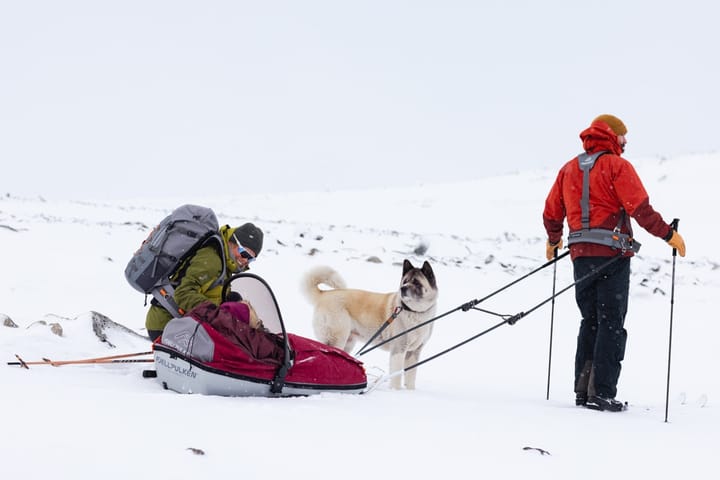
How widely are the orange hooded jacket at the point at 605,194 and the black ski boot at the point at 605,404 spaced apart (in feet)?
3.58

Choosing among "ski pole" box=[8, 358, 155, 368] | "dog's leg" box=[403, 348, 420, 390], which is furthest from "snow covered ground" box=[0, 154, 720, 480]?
"dog's leg" box=[403, 348, 420, 390]

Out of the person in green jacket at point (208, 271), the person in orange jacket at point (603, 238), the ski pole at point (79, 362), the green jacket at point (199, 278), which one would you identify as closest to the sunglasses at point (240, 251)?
the person in green jacket at point (208, 271)

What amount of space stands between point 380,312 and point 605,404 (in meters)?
2.44

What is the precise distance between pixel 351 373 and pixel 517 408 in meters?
1.16

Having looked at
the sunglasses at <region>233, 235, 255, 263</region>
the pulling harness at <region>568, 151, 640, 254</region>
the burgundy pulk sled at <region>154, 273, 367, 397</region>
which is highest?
the pulling harness at <region>568, 151, 640, 254</region>

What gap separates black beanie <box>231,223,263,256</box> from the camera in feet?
15.8

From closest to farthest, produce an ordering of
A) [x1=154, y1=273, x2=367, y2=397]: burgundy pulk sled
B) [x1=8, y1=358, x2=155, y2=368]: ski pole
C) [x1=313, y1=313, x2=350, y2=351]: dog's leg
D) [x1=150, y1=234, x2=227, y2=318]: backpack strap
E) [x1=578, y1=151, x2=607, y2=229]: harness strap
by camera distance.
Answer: [x1=154, y1=273, x2=367, y2=397]: burgundy pulk sled, [x1=8, y1=358, x2=155, y2=368]: ski pole, [x1=150, y1=234, x2=227, y2=318]: backpack strap, [x1=578, y1=151, x2=607, y2=229]: harness strap, [x1=313, y1=313, x2=350, y2=351]: dog's leg

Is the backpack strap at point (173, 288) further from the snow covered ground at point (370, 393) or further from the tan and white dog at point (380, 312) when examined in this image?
the tan and white dog at point (380, 312)

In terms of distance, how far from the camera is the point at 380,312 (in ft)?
22.1

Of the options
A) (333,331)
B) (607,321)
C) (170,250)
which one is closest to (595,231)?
(607,321)

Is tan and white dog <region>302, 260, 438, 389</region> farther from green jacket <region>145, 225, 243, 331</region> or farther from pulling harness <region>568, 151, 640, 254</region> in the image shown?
green jacket <region>145, 225, 243, 331</region>

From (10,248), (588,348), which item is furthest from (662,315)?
(10,248)

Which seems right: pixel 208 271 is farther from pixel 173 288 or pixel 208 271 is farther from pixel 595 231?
pixel 595 231

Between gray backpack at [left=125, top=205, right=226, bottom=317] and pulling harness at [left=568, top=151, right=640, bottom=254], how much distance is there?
2800 millimetres
